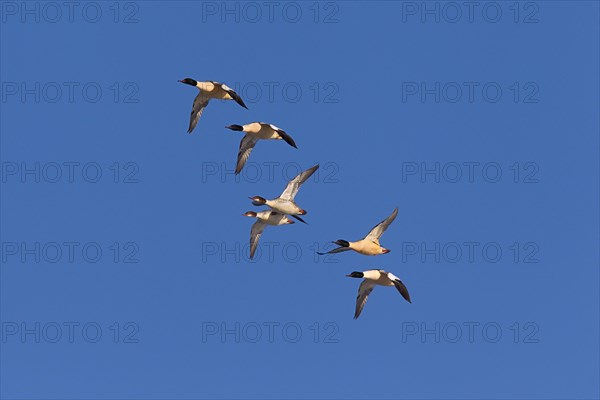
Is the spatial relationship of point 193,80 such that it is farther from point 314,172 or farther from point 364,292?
point 364,292

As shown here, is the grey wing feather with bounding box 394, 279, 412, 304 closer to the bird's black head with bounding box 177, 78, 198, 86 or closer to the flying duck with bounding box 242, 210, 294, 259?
the flying duck with bounding box 242, 210, 294, 259

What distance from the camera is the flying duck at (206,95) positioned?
49.8 metres

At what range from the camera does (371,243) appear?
4856cm

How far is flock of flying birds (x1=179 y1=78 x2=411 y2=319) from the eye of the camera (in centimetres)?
4794

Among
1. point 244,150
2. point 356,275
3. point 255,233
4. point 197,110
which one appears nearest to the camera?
point 356,275

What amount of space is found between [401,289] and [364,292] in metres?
5.66

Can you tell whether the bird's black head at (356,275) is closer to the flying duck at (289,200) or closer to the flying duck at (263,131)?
the flying duck at (289,200)

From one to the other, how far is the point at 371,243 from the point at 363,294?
14.1 feet

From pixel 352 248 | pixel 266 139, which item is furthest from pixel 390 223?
pixel 266 139

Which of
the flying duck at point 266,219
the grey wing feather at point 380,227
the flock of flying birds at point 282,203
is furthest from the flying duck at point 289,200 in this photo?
the grey wing feather at point 380,227

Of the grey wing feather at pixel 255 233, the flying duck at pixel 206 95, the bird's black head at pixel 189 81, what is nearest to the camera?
the flying duck at pixel 206 95

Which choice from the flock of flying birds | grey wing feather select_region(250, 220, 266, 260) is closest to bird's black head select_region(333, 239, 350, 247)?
the flock of flying birds

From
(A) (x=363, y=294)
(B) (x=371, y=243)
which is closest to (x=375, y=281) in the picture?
(B) (x=371, y=243)

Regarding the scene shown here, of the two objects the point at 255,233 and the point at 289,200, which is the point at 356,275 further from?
the point at 255,233
